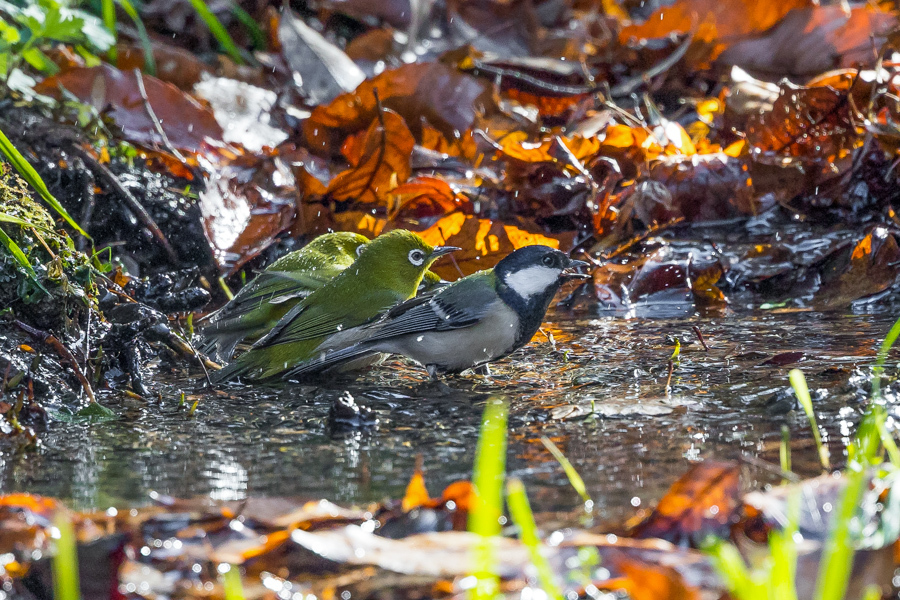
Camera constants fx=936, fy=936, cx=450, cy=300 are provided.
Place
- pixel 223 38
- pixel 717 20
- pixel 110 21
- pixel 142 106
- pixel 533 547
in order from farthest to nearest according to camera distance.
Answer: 1. pixel 223 38
2. pixel 717 20
3. pixel 110 21
4. pixel 142 106
5. pixel 533 547

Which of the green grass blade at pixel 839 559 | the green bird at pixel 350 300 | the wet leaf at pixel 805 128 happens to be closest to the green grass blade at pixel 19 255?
the green bird at pixel 350 300

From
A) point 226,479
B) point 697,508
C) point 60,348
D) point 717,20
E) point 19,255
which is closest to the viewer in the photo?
point 697,508

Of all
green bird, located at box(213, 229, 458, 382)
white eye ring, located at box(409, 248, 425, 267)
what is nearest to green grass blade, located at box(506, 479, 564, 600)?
green bird, located at box(213, 229, 458, 382)

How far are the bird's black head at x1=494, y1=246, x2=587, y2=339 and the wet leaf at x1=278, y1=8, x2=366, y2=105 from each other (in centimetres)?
303

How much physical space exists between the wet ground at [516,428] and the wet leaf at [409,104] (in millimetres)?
2507

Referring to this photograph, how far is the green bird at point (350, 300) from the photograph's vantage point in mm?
4035

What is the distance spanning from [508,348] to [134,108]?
345cm

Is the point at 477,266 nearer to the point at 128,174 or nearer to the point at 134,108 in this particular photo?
the point at 128,174

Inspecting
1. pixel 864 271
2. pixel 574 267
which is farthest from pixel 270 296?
pixel 864 271

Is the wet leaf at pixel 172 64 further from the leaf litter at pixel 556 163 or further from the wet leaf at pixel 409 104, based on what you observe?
the wet leaf at pixel 409 104

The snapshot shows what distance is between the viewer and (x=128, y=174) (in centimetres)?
552

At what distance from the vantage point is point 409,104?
20.0 feet

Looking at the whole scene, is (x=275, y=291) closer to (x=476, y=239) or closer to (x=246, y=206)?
(x=476, y=239)

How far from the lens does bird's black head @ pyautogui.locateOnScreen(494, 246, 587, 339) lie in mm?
3902
